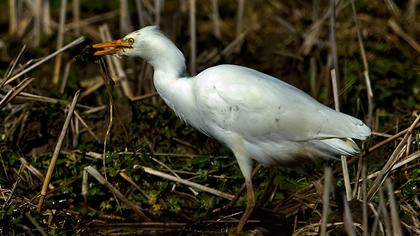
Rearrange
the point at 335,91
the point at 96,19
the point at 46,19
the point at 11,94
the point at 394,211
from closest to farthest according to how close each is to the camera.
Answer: the point at 394,211, the point at 335,91, the point at 11,94, the point at 46,19, the point at 96,19

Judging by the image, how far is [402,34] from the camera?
7590 millimetres

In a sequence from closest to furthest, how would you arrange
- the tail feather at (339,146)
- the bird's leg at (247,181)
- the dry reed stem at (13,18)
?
the tail feather at (339,146)
the bird's leg at (247,181)
the dry reed stem at (13,18)

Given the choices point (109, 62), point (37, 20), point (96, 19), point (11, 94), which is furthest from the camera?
point (96, 19)

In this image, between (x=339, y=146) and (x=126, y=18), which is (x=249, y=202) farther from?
(x=126, y=18)

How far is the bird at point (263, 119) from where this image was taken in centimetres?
439

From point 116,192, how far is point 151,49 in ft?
2.67

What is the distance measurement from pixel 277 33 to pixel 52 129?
304 cm

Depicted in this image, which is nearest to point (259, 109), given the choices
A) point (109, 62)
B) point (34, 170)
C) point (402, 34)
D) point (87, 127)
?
point (34, 170)

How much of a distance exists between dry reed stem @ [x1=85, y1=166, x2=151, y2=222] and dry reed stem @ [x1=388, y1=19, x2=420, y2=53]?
344cm

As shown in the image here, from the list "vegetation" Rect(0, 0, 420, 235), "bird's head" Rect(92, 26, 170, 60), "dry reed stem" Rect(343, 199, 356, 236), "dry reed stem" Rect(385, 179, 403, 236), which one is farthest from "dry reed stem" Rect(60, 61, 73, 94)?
"dry reed stem" Rect(385, 179, 403, 236)

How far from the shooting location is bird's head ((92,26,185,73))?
15.5 feet

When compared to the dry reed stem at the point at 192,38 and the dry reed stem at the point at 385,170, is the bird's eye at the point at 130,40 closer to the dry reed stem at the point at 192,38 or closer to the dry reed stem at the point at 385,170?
the dry reed stem at the point at 385,170

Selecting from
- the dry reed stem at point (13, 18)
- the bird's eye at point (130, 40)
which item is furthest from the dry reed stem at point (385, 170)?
the dry reed stem at point (13, 18)

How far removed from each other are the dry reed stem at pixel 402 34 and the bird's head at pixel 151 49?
3.30 m
